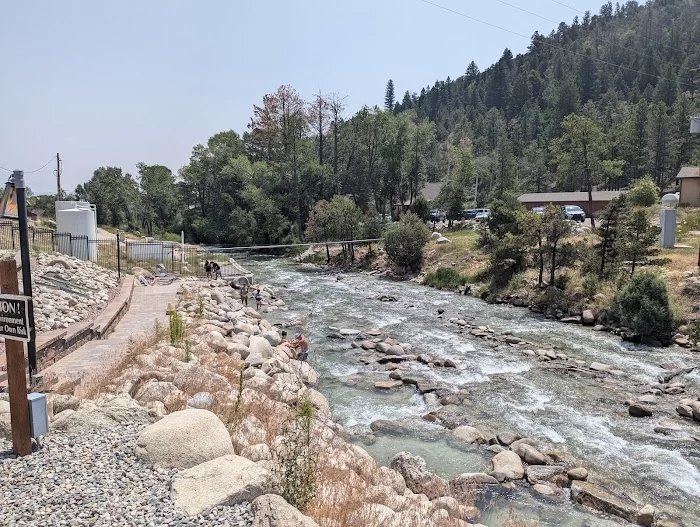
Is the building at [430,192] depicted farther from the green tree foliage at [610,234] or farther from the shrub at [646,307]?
the shrub at [646,307]

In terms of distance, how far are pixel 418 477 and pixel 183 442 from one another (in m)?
3.91

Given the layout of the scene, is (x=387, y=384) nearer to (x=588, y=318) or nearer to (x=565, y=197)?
(x=588, y=318)

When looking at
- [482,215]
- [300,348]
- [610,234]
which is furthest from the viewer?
[482,215]

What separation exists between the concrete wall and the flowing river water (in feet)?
92.5

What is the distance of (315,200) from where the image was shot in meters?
58.7

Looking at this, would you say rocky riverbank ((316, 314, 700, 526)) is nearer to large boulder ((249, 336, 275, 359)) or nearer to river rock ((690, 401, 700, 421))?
river rock ((690, 401, 700, 421))

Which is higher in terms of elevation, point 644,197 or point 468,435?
point 644,197

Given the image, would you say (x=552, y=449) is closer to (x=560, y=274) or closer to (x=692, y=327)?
(x=692, y=327)

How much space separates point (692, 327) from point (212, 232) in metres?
53.3

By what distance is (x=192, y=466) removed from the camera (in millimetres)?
5281

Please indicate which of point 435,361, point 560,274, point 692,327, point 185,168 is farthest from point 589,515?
point 185,168

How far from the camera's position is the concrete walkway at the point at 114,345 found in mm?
9258

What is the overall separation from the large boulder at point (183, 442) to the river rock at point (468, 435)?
5.85 metres

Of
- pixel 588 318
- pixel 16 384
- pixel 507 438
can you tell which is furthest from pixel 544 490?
pixel 588 318
